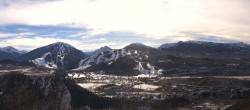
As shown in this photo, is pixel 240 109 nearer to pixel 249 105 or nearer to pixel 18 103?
pixel 249 105

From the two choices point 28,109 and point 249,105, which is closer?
point 249,105

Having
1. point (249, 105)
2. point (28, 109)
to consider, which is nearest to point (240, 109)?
point (249, 105)

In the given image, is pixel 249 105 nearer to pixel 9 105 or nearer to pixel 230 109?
pixel 230 109

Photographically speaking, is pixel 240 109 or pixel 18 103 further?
pixel 18 103

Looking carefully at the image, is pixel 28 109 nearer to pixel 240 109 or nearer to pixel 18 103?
pixel 18 103

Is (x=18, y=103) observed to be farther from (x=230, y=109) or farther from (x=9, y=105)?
(x=230, y=109)

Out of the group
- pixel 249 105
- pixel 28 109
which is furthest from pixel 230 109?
pixel 28 109
